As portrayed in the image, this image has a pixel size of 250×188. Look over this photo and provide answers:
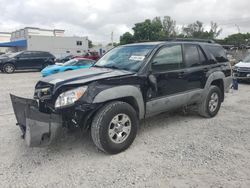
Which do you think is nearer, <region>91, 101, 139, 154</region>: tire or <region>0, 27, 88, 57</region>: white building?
<region>91, 101, 139, 154</region>: tire

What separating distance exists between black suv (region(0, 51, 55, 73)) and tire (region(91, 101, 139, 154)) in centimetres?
1632

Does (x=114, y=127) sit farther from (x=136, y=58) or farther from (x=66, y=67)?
(x=66, y=67)

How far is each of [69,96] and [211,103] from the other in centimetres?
351

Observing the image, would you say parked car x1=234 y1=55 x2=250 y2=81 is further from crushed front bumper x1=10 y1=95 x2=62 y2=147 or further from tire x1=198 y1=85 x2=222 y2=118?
crushed front bumper x1=10 y1=95 x2=62 y2=147

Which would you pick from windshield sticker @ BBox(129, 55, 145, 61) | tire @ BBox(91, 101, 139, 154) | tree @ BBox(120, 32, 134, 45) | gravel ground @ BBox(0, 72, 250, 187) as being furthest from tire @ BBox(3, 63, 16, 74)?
tree @ BBox(120, 32, 134, 45)

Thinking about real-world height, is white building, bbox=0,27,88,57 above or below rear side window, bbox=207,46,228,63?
above

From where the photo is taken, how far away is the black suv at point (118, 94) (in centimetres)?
348

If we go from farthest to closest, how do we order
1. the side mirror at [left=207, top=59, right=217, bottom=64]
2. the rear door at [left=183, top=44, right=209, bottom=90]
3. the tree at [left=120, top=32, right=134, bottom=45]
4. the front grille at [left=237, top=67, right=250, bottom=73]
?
1. the tree at [left=120, top=32, right=134, bottom=45]
2. the front grille at [left=237, top=67, right=250, bottom=73]
3. the side mirror at [left=207, top=59, right=217, bottom=64]
4. the rear door at [left=183, top=44, right=209, bottom=90]

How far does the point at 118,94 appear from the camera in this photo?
3.76 m

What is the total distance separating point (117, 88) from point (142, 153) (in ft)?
3.53

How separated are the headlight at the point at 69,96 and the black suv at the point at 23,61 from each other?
16139 millimetres

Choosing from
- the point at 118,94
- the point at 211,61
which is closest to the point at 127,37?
the point at 211,61

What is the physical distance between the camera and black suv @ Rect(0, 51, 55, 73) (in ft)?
58.6

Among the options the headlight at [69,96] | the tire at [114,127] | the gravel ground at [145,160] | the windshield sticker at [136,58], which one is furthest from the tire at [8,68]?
the tire at [114,127]
